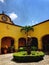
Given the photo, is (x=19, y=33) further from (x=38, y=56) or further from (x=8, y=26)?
(x=38, y=56)

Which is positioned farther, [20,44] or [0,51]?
[20,44]

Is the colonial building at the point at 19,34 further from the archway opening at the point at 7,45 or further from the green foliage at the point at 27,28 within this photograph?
the green foliage at the point at 27,28

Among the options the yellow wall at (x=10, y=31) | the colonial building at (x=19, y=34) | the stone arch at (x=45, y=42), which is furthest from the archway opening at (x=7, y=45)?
the stone arch at (x=45, y=42)

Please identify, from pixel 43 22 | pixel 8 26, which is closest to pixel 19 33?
pixel 8 26

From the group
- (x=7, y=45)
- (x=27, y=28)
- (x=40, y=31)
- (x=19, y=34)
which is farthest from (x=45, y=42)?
(x=7, y=45)

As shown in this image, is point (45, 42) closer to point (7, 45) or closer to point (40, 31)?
point (40, 31)

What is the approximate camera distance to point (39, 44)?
24.0 m

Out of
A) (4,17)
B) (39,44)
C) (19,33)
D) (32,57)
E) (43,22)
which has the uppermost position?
(4,17)

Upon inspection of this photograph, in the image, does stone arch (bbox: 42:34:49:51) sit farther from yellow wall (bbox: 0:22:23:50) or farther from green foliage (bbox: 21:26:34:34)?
Result: yellow wall (bbox: 0:22:23:50)

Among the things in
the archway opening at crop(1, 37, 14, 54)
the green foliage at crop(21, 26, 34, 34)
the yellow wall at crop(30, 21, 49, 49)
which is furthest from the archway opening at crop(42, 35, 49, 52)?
the archway opening at crop(1, 37, 14, 54)

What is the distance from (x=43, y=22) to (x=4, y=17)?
843 cm

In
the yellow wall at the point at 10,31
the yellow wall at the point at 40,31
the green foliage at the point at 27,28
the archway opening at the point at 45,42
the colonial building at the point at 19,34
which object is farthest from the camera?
the green foliage at the point at 27,28

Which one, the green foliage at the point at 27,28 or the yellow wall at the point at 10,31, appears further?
the green foliage at the point at 27,28

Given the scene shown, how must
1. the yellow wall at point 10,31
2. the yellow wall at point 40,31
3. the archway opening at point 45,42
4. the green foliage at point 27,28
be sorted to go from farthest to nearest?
the green foliage at point 27,28, the archway opening at point 45,42, the yellow wall at point 40,31, the yellow wall at point 10,31
